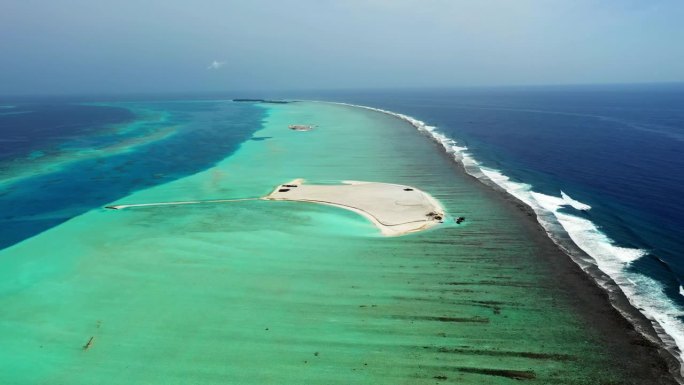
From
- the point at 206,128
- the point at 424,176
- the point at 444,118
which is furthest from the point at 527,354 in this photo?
the point at 444,118

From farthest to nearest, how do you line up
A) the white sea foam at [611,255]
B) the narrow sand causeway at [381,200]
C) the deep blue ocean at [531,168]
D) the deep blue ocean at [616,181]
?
the narrow sand causeway at [381,200]
the deep blue ocean at [531,168]
the deep blue ocean at [616,181]
the white sea foam at [611,255]

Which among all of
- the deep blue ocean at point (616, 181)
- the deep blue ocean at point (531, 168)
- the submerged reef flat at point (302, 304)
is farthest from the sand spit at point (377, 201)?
the deep blue ocean at point (531, 168)

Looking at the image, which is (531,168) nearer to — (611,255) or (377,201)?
(377,201)

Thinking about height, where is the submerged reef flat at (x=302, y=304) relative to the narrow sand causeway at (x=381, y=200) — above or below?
below

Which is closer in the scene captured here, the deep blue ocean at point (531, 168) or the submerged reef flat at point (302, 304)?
the submerged reef flat at point (302, 304)

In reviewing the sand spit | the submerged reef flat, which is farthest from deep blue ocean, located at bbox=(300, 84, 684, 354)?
the sand spit

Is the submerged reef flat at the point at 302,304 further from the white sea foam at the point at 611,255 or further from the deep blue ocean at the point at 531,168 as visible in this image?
the deep blue ocean at the point at 531,168
